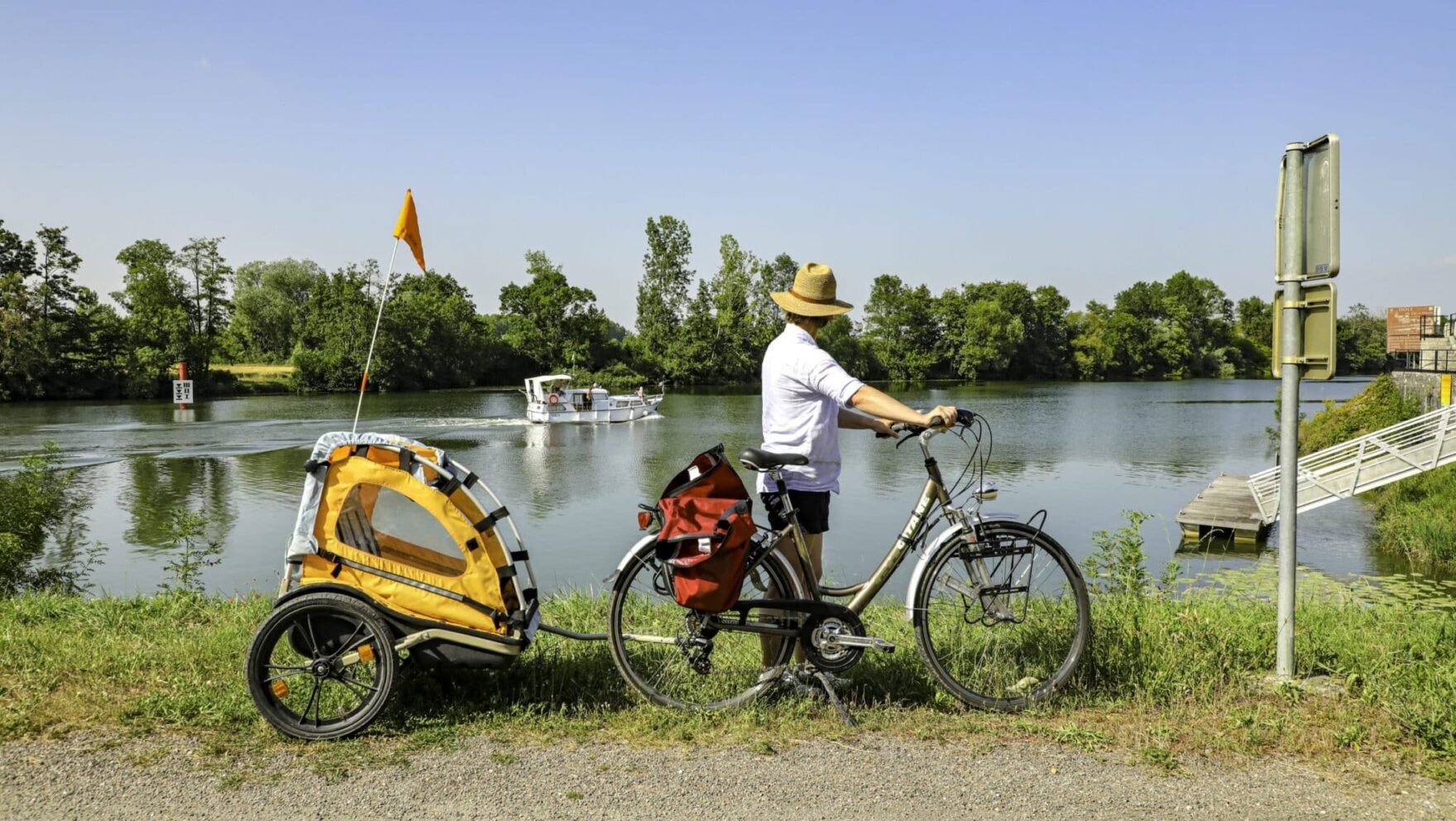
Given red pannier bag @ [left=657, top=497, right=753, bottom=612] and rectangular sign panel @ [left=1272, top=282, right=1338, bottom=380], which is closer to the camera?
red pannier bag @ [left=657, top=497, right=753, bottom=612]

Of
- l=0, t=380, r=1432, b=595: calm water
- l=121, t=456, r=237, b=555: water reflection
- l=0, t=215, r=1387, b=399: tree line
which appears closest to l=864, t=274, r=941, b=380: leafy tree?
l=0, t=215, r=1387, b=399: tree line

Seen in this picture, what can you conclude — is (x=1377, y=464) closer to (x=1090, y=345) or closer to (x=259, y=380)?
(x=259, y=380)

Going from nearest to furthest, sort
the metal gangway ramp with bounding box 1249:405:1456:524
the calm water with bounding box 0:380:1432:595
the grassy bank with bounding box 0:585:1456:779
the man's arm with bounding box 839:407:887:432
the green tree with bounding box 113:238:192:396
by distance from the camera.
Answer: the grassy bank with bounding box 0:585:1456:779 → the man's arm with bounding box 839:407:887:432 → the calm water with bounding box 0:380:1432:595 → the metal gangway ramp with bounding box 1249:405:1456:524 → the green tree with bounding box 113:238:192:396

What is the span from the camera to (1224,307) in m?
119

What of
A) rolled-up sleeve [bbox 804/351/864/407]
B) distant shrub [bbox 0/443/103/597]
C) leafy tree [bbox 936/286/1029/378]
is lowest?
distant shrub [bbox 0/443/103/597]

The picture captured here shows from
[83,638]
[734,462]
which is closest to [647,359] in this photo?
[734,462]

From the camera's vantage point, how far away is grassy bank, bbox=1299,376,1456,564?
14695 millimetres

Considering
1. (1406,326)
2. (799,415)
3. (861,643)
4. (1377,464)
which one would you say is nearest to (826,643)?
(861,643)

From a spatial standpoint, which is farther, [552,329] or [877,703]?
[552,329]

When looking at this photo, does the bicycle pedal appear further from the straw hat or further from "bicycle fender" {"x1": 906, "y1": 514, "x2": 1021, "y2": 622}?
the straw hat

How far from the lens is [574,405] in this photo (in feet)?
154

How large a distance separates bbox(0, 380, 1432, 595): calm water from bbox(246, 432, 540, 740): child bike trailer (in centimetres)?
768

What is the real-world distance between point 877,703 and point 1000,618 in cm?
68

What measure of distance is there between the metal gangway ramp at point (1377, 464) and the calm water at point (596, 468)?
864mm
